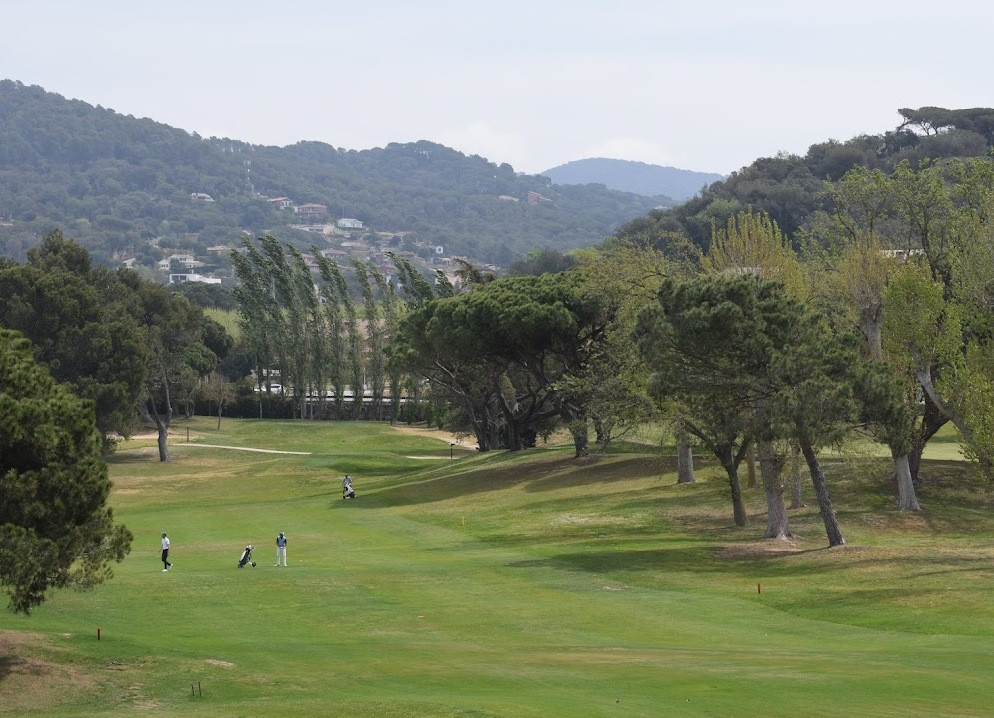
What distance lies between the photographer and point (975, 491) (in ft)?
193

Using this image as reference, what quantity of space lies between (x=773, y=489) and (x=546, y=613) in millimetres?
15019

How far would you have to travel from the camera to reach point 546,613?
119 ft

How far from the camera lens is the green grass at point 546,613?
2545 centimetres

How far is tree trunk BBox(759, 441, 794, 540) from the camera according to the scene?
4766 centimetres

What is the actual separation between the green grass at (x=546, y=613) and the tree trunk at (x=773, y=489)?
90 cm

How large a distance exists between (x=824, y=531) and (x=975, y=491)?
12070 mm

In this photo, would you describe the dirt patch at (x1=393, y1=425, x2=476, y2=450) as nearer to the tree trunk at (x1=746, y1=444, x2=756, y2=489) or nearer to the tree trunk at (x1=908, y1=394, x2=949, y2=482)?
the tree trunk at (x1=746, y1=444, x2=756, y2=489)

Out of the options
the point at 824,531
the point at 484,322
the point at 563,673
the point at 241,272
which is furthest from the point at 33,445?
the point at 241,272

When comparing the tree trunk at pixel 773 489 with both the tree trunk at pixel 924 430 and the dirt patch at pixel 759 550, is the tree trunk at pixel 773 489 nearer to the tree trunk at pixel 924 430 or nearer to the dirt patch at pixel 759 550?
the dirt patch at pixel 759 550

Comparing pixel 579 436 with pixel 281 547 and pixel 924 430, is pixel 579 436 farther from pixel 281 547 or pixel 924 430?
pixel 281 547

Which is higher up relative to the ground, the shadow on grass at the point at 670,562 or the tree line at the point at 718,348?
the tree line at the point at 718,348

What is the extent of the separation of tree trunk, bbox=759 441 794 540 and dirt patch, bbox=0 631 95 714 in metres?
26.6

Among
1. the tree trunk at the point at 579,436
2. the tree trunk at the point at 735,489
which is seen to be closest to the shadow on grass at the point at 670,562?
the tree trunk at the point at 735,489

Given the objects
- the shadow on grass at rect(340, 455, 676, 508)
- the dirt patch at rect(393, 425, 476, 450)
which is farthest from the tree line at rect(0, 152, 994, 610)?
the dirt patch at rect(393, 425, 476, 450)
